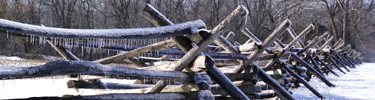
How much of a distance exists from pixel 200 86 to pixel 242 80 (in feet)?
5.85

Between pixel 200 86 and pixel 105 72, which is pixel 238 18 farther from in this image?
pixel 105 72

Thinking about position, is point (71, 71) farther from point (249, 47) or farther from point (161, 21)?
point (249, 47)

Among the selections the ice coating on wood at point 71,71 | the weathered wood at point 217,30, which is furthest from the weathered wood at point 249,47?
the ice coating on wood at point 71,71

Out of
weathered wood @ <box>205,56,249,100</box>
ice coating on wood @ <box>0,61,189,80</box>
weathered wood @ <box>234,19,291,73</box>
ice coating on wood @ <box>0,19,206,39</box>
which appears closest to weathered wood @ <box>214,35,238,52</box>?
weathered wood @ <box>234,19,291,73</box>

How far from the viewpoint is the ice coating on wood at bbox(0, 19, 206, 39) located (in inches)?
88.9

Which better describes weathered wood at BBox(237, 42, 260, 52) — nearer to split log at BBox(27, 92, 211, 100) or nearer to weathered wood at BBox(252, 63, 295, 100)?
weathered wood at BBox(252, 63, 295, 100)

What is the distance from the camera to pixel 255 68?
5094 mm

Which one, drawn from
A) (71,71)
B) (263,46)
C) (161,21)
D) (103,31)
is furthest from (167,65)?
(263,46)

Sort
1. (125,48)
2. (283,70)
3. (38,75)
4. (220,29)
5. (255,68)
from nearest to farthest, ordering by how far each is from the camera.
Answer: (38,75) < (220,29) < (125,48) < (255,68) < (283,70)

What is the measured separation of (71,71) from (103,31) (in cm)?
49

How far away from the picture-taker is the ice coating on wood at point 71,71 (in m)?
2.11

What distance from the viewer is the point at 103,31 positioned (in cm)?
271

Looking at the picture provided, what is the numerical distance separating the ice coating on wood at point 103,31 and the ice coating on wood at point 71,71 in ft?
0.80

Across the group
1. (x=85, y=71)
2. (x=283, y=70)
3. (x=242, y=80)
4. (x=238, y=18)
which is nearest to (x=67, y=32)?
(x=85, y=71)
